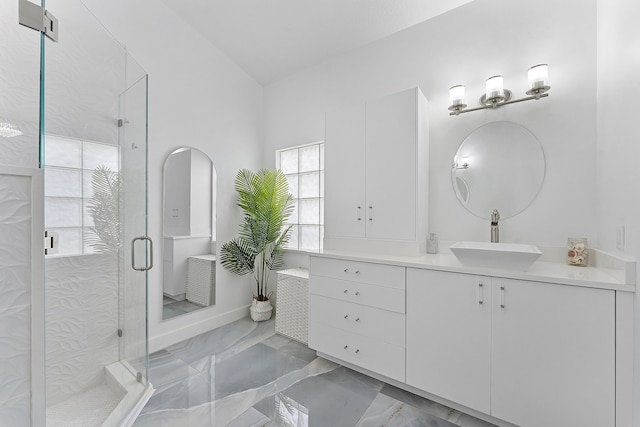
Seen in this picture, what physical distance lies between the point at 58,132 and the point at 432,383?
2.58 meters

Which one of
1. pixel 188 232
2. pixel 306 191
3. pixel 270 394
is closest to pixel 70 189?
pixel 188 232

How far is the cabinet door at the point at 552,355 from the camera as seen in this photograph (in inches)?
52.4

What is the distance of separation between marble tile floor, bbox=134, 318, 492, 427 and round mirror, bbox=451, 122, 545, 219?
57.2 inches

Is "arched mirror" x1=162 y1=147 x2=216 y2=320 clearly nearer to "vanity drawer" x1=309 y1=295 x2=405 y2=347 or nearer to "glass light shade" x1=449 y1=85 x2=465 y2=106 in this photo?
"vanity drawer" x1=309 y1=295 x2=405 y2=347

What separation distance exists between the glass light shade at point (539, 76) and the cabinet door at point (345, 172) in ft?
3.79

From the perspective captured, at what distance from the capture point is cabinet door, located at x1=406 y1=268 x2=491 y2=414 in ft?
5.33

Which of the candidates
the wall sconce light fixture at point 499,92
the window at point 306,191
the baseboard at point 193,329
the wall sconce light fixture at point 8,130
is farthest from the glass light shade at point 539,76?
the baseboard at point 193,329

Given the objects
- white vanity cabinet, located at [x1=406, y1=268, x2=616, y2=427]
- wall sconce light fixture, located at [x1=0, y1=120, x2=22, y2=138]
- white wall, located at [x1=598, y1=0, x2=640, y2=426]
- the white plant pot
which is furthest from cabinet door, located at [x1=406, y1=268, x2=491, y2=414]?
wall sconce light fixture, located at [x1=0, y1=120, x2=22, y2=138]

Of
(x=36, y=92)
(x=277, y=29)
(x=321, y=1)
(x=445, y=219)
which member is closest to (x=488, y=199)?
(x=445, y=219)

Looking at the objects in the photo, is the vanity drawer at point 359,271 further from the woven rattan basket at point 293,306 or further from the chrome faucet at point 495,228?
the chrome faucet at point 495,228

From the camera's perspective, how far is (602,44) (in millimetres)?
1719

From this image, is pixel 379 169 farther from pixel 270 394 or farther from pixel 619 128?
pixel 270 394

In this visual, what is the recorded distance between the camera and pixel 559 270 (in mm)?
1590

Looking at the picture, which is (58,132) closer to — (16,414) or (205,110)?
(16,414)
